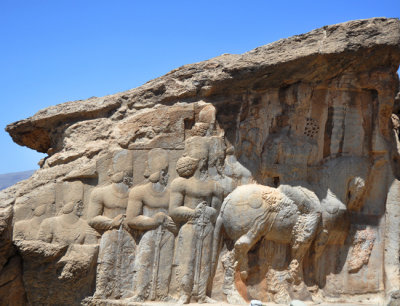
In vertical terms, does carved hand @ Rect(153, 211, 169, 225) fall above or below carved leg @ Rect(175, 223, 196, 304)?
above

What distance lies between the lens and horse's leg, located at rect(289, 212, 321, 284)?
8.12m

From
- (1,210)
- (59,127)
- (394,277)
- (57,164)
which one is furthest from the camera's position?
(59,127)

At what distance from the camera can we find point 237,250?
802cm

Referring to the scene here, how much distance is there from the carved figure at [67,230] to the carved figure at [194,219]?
120 cm

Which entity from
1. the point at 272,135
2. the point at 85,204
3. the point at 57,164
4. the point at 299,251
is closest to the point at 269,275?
the point at 299,251

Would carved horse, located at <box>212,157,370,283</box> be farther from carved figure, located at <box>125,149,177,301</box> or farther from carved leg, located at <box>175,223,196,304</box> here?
carved figure, located at <box>125,149,177,301</box>

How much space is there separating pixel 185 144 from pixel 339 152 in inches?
A: 88.0

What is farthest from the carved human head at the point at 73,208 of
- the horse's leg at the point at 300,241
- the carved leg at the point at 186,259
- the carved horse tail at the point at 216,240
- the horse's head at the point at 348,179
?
the horse's head at the point at 348,179

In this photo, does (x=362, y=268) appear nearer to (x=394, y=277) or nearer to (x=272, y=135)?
(x=394, y=277)

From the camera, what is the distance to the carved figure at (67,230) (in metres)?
8.09

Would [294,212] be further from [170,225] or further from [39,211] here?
[39,211]

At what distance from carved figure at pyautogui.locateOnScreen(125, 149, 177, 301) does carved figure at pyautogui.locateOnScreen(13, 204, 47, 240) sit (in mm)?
1236

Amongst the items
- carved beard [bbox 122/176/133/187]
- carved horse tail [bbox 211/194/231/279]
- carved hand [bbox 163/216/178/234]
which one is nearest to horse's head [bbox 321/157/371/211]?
carved horse tail [bbox 211/194/231/279]

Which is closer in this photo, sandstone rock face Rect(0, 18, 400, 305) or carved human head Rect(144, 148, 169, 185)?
sandstone rock face Rect(0, 18, 400, 305)
